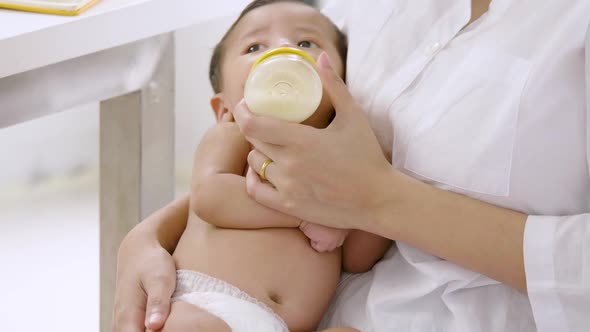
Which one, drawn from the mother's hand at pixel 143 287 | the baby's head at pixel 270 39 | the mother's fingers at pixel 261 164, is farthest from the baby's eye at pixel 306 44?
the mother's hand at pixel 143 287

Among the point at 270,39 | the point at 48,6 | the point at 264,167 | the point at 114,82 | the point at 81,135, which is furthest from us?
the point at 81,135

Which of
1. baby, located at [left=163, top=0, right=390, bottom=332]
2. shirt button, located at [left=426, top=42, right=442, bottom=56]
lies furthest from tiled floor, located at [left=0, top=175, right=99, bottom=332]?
shirt button, located at [left=426, top=42, right=442, bottom=56]

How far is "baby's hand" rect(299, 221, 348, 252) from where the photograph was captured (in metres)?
1.19

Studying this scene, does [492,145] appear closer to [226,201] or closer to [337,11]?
[226,201]

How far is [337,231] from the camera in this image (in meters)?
1.19

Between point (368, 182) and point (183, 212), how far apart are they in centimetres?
40

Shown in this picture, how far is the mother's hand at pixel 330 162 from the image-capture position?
1.11 meters

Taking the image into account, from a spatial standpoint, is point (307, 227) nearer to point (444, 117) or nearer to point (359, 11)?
point (444, 117)

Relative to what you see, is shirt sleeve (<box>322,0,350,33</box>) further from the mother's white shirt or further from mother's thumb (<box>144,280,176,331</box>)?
mother's thumb (<box>144,280,176,331</box>)

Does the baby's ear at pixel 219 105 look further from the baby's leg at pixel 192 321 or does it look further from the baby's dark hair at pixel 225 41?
the baby's leg at pixel 192 321

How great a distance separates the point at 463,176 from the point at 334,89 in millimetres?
200

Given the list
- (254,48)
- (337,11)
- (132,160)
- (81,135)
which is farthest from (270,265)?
(81,135)

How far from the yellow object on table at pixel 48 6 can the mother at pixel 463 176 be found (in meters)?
0.47

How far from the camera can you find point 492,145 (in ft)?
3.53
